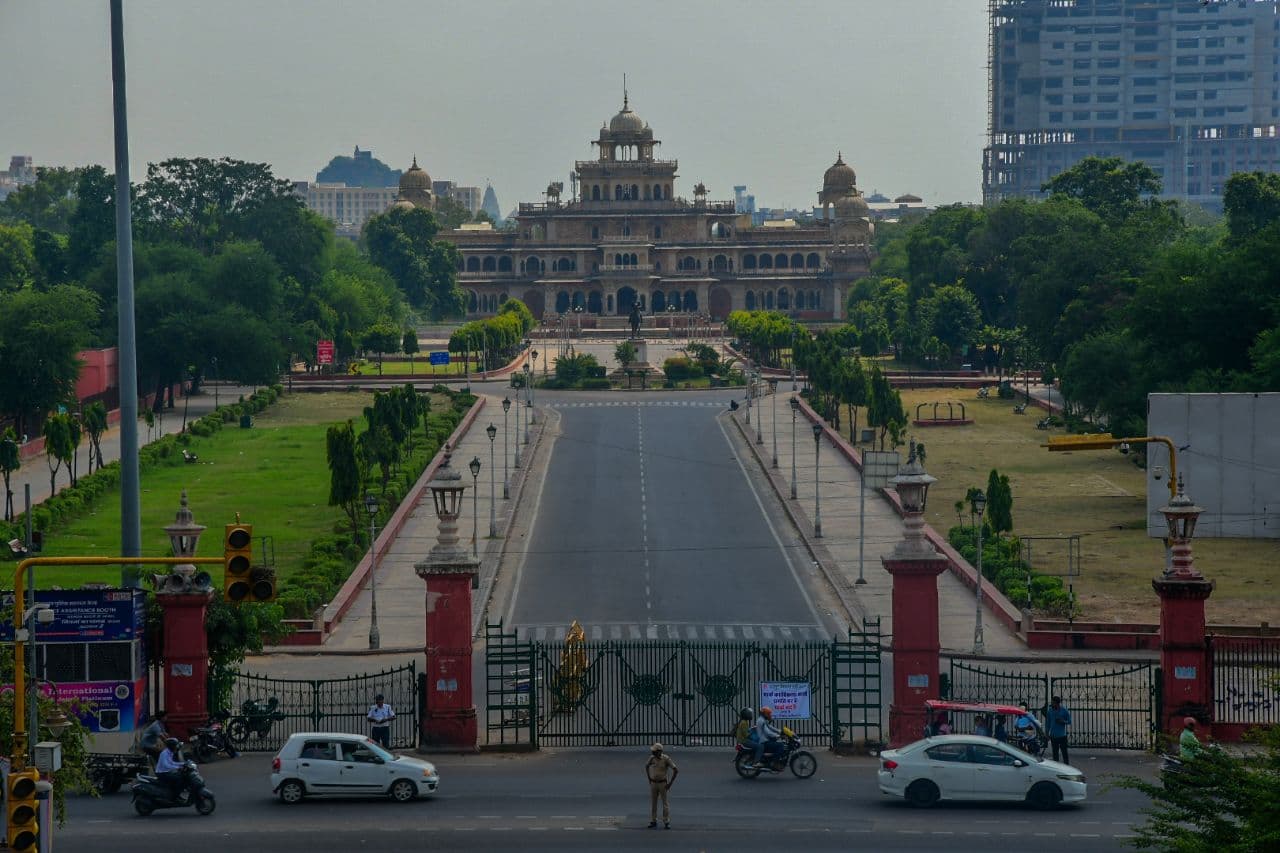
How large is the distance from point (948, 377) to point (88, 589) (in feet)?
277

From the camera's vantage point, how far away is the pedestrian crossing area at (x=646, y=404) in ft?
327

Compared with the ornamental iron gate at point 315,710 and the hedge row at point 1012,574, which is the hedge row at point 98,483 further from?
the hedge row at point 1012,574

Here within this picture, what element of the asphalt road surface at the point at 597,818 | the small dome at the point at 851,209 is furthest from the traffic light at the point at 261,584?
the small dome at the point at 851,209

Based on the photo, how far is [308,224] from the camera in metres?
132

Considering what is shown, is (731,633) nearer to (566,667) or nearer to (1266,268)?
(566,667)

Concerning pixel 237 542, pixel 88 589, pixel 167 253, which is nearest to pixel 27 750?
pixel 237 542

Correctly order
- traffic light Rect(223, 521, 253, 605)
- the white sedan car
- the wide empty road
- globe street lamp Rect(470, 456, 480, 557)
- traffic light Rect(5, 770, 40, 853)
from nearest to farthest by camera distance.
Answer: traffic light Rect(5, 770, 40, 853) → traffic light Rect(223, 521, 253, 605) → the white sedan car → the wide empty road → globe street lamp Rect(470, 456, 480, 557)

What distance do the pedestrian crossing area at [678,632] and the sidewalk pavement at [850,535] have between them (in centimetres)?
177

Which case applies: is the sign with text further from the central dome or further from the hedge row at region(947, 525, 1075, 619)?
the central dome

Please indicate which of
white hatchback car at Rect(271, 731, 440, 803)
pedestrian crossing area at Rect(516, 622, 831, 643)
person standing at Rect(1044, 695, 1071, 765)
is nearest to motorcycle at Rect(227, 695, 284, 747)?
white hatchback car at Rect(271, 731, 440, 803)

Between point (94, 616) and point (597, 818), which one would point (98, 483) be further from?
point (597, 818)

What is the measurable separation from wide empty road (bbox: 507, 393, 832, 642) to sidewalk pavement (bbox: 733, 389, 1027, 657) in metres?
1.11

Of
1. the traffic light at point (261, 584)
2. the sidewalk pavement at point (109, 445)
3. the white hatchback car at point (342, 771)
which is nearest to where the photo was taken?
the traffic light at point (261, 584)

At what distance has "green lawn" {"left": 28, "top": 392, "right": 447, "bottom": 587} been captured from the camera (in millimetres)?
56344
